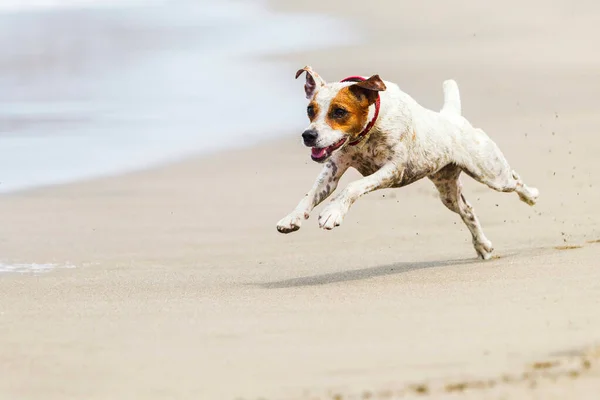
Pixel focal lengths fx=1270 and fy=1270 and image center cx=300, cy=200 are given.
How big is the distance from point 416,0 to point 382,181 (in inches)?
557

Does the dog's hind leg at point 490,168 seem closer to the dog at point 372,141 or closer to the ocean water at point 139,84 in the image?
the dog at point 372,141

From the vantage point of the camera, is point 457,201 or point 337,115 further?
point 457,201

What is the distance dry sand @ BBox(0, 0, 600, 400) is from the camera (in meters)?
4.93

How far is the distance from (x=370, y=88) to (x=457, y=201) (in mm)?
1722

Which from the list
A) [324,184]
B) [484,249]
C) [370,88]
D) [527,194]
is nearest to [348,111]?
[370,88]

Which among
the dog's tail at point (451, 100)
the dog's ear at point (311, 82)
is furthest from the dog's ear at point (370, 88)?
the dog's tail at point (451, 100)

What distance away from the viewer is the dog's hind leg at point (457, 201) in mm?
8547

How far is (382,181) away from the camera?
7547mm

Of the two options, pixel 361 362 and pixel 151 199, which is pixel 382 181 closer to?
pixel 361 362

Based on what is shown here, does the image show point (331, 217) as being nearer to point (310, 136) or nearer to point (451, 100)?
point (310, 136)

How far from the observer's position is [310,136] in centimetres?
724

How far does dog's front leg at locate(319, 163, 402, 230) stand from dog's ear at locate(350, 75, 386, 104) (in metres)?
0.45

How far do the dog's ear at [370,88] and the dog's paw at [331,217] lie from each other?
67 centimetres

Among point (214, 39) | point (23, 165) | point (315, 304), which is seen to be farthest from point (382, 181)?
point (214, 39)
